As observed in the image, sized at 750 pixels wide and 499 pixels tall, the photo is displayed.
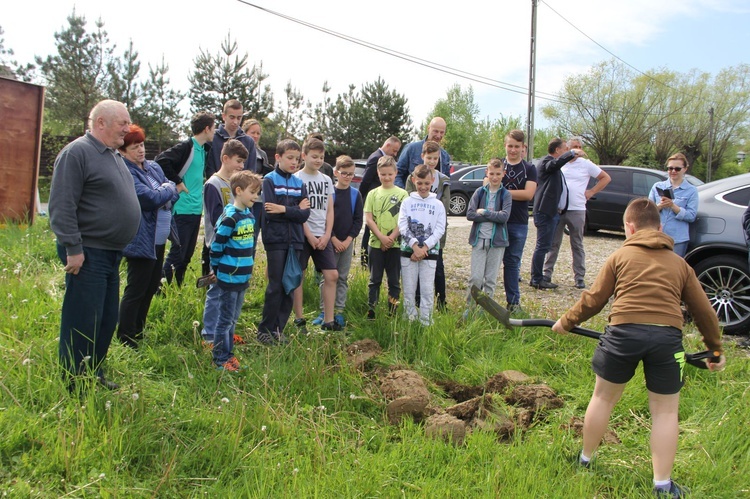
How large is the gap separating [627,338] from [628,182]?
10745 millimetres

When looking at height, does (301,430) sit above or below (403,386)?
below

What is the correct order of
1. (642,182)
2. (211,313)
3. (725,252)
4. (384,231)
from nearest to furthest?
(211,313) < (384,231) < (725,252) < (642,182)

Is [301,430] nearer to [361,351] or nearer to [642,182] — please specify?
[361,351]

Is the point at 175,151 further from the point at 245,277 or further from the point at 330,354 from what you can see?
the point at 330,354

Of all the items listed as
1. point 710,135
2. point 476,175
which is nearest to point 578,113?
point 710,135

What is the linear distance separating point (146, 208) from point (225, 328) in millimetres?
1147

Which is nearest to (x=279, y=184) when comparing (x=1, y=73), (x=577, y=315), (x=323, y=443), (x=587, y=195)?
(x=323, y=443)

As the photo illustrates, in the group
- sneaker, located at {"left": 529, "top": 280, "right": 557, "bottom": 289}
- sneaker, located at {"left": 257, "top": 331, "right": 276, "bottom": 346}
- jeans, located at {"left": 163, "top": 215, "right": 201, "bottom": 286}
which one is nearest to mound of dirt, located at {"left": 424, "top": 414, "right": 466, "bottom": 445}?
sneaker, located at {"left": 257, "top": 331, "right": 276, "bottom": 346}

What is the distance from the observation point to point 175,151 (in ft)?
17.6

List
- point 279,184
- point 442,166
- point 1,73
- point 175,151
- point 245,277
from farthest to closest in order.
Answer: point 1,73, point 442,166, point 175,151, point 279,184, point 245,277

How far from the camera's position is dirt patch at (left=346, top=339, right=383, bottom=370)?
4227 millimetres

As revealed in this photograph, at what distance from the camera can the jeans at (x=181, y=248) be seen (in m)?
5.48

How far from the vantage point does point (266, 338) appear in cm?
460

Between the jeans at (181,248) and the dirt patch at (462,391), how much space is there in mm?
3012
